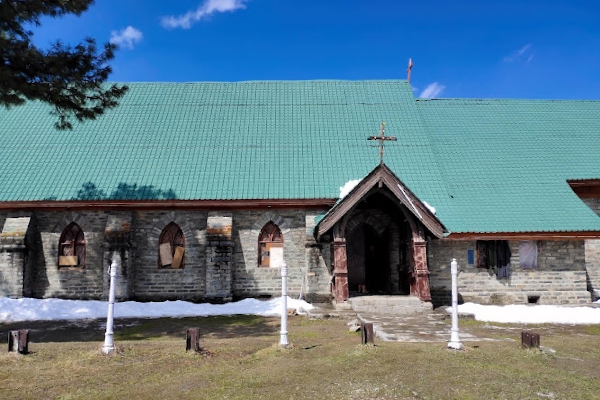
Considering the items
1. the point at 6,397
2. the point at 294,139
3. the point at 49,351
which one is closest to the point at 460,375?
the point at 6,397

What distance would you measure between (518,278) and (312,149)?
919 cm

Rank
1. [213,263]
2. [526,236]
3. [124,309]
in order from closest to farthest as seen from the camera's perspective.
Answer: [124,309] < [526,236] < [213,263]

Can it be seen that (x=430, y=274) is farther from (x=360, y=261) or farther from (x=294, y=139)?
(x=294, y=139)

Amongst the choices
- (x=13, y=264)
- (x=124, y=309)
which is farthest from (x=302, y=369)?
(x=13, y=264)

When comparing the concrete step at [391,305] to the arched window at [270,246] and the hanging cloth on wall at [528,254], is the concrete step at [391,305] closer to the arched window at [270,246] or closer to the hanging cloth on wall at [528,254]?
the arched window at [270,246]

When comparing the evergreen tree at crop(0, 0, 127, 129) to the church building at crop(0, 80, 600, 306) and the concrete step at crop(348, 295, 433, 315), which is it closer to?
the church building at crop(0, 80, 600, 306)

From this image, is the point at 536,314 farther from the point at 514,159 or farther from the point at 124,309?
the point at 124,309

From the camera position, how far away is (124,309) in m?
16.1

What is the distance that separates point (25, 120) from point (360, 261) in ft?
51.5

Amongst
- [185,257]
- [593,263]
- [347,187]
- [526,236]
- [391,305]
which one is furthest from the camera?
[593,263]

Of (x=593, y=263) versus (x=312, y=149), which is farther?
(x=312, y=149)

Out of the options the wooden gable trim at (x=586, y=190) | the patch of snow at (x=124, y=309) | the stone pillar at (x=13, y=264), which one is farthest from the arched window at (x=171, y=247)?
the wooden gable trim at (x=586, y=190)

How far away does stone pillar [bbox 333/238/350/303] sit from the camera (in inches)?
619

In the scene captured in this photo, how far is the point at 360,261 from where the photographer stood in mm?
18828
